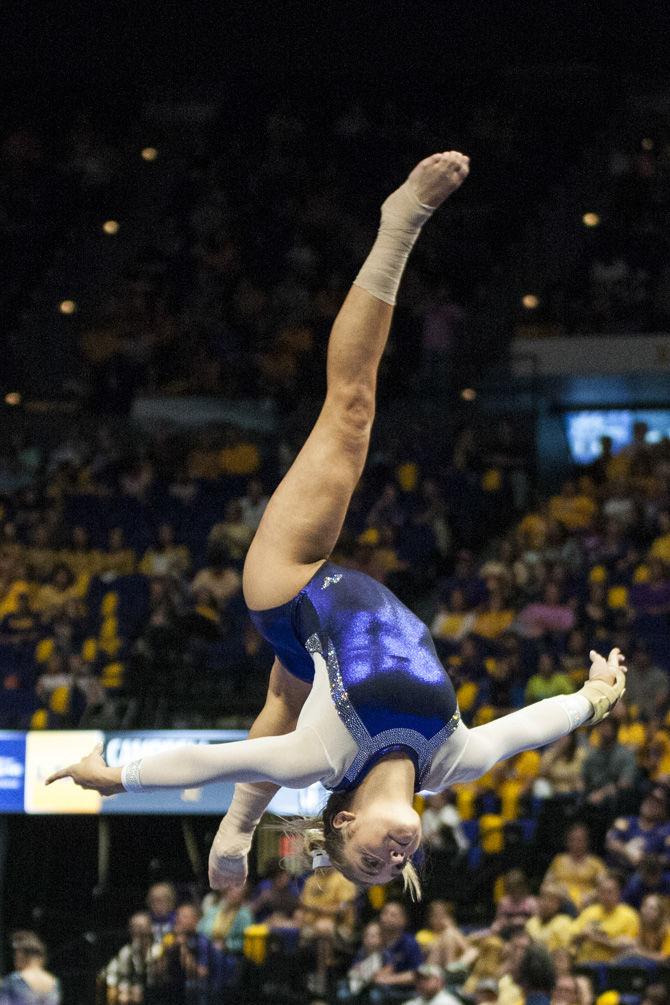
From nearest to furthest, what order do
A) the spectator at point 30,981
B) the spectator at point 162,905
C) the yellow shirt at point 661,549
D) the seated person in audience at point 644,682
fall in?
the spectator at point 30,981 → the spectator at point 162,905 → the seated person in audience at point 644,682 → the yellow shirt at point 661,549

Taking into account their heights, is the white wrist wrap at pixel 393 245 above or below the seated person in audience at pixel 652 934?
above

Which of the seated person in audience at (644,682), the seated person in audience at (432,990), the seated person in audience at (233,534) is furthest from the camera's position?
the seated person in audience at (233,534)

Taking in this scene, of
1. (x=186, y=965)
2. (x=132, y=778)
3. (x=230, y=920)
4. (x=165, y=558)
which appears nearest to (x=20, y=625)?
(x=165, y=558)

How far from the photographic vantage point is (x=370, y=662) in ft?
14.7

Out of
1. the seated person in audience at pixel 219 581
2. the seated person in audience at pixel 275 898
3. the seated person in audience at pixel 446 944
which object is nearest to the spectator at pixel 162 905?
the seated person in audience at pixel 275 898

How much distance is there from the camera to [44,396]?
48.3 ft

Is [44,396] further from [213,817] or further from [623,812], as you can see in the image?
[623,812]

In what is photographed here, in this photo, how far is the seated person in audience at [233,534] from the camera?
1227cm

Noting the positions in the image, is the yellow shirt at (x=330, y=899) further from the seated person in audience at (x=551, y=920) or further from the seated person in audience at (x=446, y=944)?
the seated person in audience at (x=551, y=920)

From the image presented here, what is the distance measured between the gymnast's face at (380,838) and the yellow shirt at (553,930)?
4.28m

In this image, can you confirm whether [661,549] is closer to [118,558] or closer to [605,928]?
[605,928]

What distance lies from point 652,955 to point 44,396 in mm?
8492

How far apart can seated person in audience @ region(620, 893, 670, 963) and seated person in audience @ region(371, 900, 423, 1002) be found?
112cm

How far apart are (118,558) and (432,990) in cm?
523
